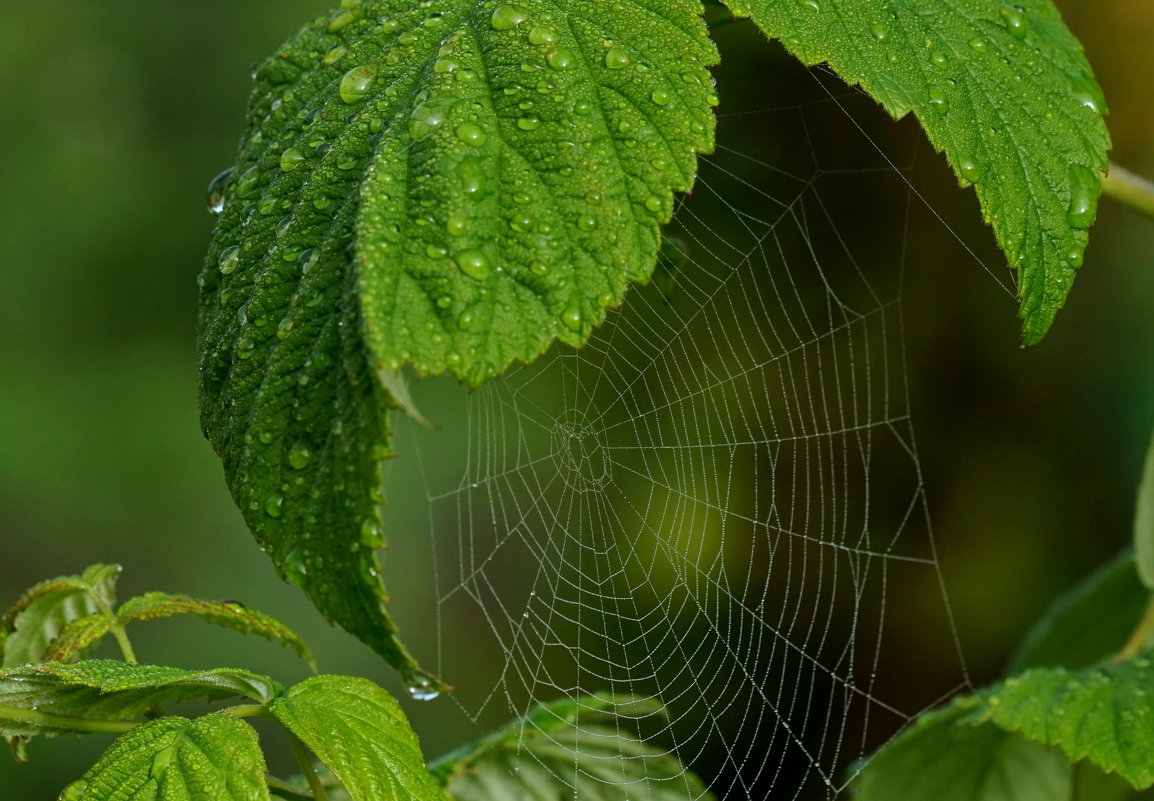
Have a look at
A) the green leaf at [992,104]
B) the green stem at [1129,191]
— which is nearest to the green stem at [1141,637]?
the green stem at [1129,191]

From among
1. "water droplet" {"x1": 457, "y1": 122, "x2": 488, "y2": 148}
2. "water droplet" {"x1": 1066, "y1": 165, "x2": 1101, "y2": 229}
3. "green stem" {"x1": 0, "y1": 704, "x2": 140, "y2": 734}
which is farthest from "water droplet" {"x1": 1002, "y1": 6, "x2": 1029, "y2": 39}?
"green stem" {"x1": 0, "y1": 704, "x2": 140, "y2": 734}

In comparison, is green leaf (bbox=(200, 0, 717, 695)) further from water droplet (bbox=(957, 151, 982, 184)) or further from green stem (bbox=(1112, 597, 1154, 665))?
green stem (bbox=(1112, 597, 1154, 665))

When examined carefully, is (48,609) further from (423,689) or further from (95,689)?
(423,689)

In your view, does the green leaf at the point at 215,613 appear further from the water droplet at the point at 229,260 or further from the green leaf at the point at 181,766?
the water droplet at the point at 229,260

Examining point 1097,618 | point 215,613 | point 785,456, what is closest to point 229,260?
point 215,613

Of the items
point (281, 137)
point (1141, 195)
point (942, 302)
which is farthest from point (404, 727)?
point (942, 302)

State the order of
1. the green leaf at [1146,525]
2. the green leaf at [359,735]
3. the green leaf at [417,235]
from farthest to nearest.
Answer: the green leaf at [1146,525] < the green leaf at [359,735] < the green leaf at [417,235]
